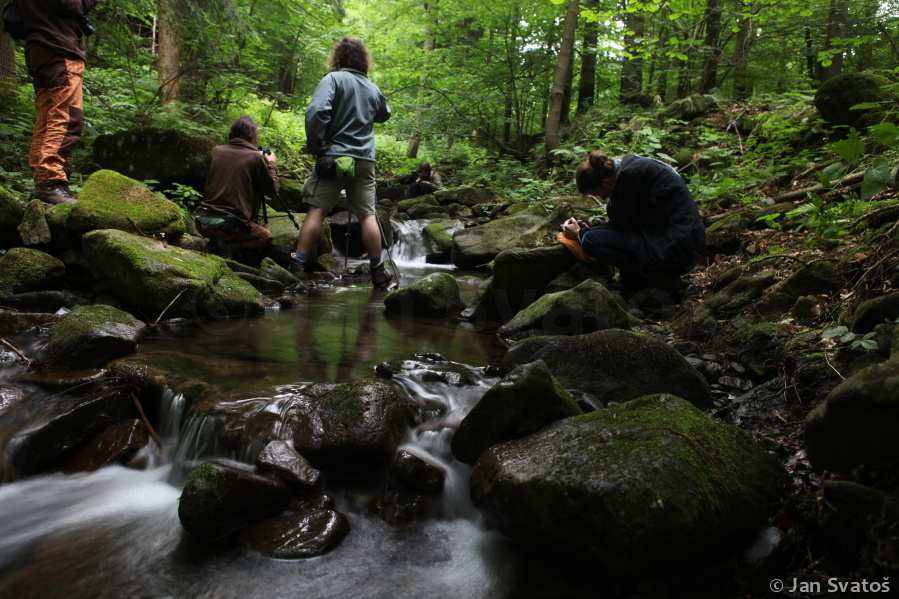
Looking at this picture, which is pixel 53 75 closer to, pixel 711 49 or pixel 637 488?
pixel 637 488

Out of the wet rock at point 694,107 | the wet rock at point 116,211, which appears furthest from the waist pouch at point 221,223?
the wet rock at point 694,107

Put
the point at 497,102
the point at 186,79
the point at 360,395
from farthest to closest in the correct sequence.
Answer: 1. the point at 497,102
2. the point at 186,79
3. the point at 360,395

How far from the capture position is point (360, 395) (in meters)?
3.10

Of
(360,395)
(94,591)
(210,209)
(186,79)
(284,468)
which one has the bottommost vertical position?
(94,591)

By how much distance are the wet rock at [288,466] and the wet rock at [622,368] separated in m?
1.75

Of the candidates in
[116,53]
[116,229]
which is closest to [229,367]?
[116,229]

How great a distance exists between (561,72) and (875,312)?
11.2m

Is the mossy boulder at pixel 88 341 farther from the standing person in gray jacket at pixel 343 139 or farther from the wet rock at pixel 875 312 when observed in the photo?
the wet rock at pixel 875 312

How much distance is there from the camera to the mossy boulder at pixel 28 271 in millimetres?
4758

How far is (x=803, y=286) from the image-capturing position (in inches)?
152

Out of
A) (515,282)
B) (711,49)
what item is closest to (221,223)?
(515,282)

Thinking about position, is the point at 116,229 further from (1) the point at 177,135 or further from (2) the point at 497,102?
(2) the point at 497,102

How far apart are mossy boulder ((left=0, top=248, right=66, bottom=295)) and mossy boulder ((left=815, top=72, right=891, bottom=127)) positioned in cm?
919

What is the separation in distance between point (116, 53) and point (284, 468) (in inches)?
430
